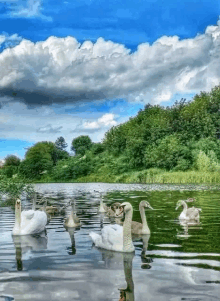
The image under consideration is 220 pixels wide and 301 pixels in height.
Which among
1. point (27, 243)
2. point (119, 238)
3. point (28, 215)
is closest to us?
point (119, 238)

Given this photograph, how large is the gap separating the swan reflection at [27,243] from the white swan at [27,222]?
0.16m

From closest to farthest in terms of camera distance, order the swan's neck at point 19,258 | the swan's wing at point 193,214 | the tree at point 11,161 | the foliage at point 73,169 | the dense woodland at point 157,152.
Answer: the swan's neck at point 19,258 → the swan's wing at point 193,214 → the dense woodland at point 157,152 → the foliage at point 73,169 → the tree at point 11,161

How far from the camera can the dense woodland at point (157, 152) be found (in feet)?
221

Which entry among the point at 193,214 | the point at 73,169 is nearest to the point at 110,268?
the point at 193,214

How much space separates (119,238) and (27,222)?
4554mm

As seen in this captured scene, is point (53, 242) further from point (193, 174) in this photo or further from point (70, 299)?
point (193, 174)

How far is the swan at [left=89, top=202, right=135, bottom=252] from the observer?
10453 mm

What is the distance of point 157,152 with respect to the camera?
260 ft

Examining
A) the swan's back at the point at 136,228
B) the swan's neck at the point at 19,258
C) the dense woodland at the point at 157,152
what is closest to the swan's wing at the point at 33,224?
the swan's neck at the point at 19,258

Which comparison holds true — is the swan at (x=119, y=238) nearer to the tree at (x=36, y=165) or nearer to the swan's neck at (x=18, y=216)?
the swan's neck at (x=18, y=216)

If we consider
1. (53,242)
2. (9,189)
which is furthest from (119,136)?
(53,242)

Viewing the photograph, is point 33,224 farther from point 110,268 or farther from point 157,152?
point 157,152

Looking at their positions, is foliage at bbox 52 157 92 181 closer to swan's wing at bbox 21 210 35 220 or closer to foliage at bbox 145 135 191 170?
foliage at bbox 145 135 191 170

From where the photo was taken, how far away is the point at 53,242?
41.5ft
